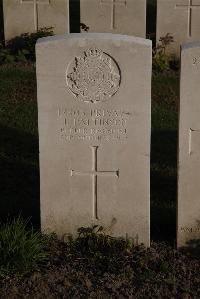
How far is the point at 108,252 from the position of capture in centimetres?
507

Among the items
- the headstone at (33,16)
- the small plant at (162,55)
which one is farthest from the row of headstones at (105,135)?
the headstone at (33,16)

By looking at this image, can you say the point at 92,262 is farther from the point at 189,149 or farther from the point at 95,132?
the point at 189,149

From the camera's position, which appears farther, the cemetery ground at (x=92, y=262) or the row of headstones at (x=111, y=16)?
the row of headstones at (x=111, y=16)

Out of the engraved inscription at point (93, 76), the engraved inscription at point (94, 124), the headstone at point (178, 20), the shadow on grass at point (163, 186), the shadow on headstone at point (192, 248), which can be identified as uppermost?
the headstone at point (178, 20)

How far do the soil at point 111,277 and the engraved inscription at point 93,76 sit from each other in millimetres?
1243

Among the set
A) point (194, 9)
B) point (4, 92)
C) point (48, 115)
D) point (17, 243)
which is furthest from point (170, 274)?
point (194, 9)

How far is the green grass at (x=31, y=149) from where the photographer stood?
5945 millimetres

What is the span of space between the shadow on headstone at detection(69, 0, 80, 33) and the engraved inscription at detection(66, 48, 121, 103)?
8.48 metres

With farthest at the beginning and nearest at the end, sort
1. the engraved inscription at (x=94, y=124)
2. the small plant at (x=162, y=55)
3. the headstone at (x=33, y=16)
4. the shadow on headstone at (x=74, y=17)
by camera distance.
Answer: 1. the shadow on headstone at (x=74, y=17)
2. the headstone at (x=33, y=16)
3. the small plant at (x=162, y=55)
4. the engraved inscription at (x=94, y=124)

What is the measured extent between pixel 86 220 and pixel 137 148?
2.42ft

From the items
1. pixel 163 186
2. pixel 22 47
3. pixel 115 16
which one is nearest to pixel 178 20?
pixel 115 16

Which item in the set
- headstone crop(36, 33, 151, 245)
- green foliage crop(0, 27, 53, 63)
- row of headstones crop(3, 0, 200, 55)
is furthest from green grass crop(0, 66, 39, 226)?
row of headstones crop(3, 0, 200, 55)

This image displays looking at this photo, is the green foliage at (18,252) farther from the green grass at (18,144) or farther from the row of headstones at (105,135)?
the green grass at (18,144)

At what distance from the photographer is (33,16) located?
11094 mm
